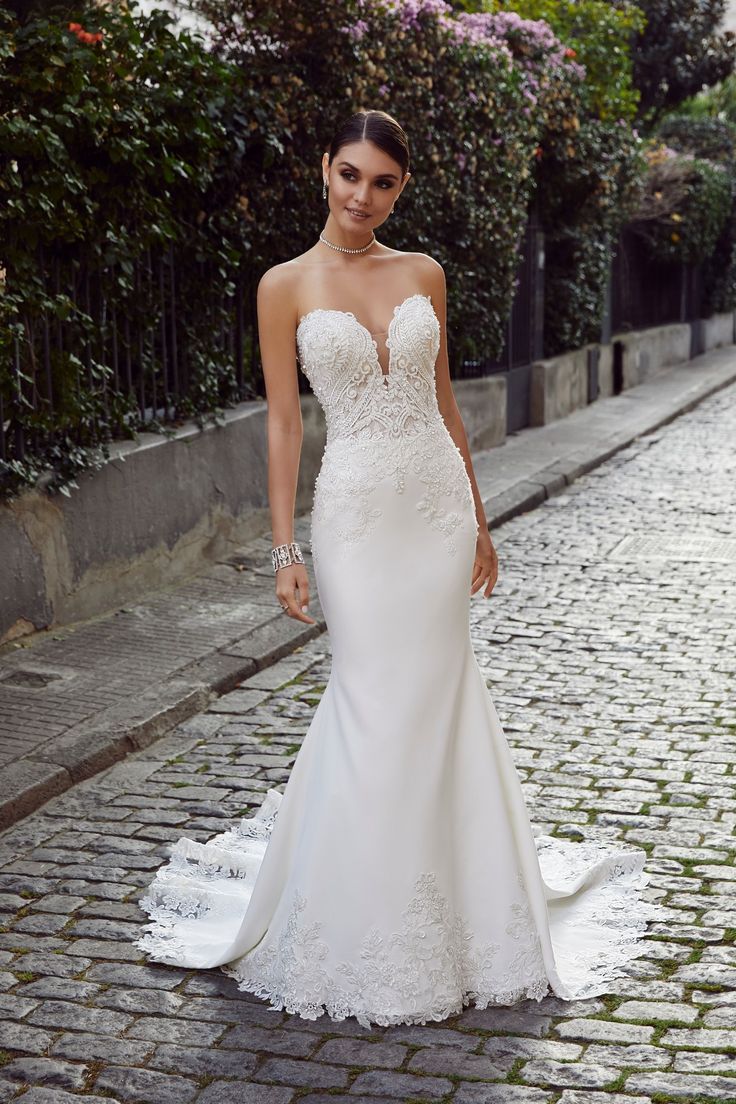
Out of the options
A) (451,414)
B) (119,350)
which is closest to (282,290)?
(451,414)

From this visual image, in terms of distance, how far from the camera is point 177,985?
151 inches

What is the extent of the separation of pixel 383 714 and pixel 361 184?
1.39 meters

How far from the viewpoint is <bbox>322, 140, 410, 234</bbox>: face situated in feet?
12.3

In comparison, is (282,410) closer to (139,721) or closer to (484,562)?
(484,562)

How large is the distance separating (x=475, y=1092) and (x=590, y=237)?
13.9m

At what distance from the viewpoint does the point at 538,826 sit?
4.91m

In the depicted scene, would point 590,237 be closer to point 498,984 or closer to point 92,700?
point 92,700

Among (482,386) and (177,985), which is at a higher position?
(482,386)

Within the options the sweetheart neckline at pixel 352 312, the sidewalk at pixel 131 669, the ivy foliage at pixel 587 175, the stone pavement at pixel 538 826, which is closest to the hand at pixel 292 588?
the sweetheart neckline at pixel 352 312

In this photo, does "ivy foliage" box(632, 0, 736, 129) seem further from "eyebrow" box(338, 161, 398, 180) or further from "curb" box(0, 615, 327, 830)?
"eyebrow" box(338, 161, 398, 180)

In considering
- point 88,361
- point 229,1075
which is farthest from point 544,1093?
point 88,361

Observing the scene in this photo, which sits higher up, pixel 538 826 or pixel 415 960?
pixel 415 960

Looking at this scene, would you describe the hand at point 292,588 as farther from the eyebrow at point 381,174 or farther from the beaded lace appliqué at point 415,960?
the eyebrow at point 381,174

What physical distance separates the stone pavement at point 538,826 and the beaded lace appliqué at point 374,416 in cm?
128
